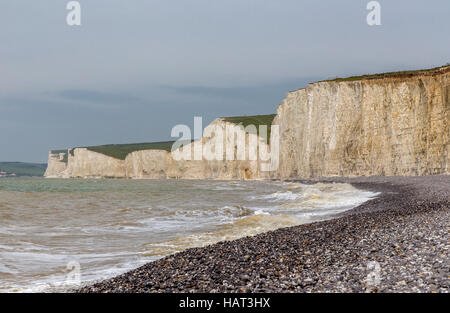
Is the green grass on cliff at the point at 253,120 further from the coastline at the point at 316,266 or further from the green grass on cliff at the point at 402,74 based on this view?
the coastline at the point at 316,266

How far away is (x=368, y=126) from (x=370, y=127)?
0.38 m

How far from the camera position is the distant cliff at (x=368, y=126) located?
135 feet

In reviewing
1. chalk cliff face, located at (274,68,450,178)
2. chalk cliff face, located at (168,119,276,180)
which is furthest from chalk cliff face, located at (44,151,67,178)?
chalk cliff face, located at (274,68,450,178)

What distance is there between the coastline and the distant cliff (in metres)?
35.8

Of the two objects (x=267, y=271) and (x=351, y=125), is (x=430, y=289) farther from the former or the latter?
(x=351, y=125)

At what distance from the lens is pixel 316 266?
5629 mm

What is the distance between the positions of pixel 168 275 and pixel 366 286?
292 centimetres

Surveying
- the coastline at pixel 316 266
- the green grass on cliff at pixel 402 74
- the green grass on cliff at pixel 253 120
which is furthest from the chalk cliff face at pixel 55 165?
the coastline at pixel 316 266

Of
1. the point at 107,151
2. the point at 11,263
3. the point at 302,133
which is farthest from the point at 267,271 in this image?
the point at 107,151

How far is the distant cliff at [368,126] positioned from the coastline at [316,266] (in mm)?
35813

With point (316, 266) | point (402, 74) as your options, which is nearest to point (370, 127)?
point (402, 74)

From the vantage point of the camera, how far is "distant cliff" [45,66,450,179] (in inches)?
1619

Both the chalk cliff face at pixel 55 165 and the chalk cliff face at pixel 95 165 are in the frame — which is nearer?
the chalk cliff face at pixel 95 165

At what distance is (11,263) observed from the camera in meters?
8.35
